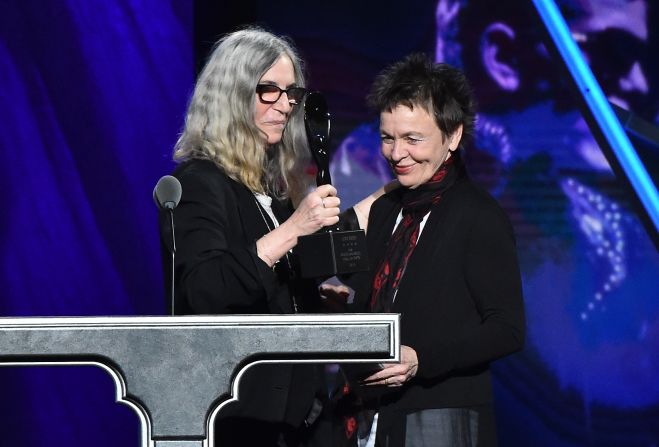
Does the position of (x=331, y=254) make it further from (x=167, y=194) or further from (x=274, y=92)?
(x=274, y=92)

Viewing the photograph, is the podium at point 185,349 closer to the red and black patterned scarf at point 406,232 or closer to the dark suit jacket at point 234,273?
the dark suit jacket at point 234,273

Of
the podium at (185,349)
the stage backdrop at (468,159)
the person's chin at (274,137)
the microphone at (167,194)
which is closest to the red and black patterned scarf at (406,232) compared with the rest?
the person's chin at (274,137)

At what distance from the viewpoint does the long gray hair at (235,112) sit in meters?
2.17

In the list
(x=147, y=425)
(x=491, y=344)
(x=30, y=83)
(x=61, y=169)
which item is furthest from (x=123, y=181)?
(x=147, y=425)

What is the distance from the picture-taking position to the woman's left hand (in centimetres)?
191

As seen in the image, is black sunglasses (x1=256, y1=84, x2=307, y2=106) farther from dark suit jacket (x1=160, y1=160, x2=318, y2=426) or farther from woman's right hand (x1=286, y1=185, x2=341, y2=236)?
woman's right hand (x1=286, y1=185, x2=341, y2=236)

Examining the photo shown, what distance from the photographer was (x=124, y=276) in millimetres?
3475

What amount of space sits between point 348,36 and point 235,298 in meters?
2.57

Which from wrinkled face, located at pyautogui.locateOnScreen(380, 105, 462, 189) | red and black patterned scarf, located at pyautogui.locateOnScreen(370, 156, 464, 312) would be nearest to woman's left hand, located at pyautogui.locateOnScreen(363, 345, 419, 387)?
red and black patterned scarf, located at pyautogui.locateOnScreen(370, 156, 464, 312)

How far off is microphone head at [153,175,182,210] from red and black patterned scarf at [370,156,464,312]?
26.1 inches

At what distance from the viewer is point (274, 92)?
2223 millimetres

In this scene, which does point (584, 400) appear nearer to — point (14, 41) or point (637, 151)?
point (637, 151)

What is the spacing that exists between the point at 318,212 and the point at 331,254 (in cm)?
8

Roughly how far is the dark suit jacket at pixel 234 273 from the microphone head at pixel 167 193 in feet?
0.93
